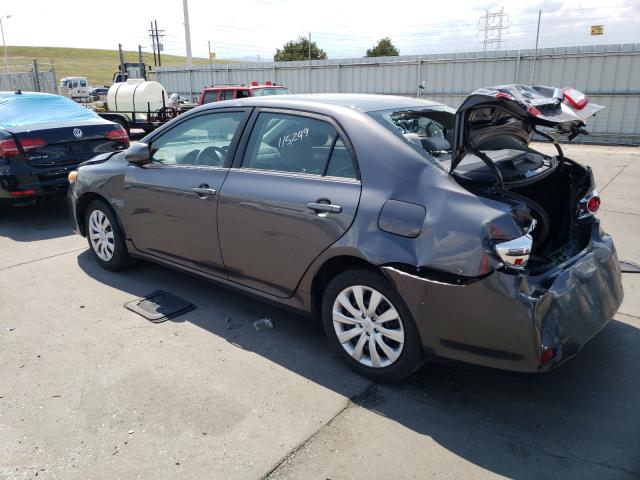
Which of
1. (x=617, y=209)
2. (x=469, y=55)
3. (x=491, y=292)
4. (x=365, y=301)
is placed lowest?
(x=617, y=209)

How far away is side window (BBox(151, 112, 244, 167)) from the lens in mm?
3930

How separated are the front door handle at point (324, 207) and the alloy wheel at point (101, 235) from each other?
8.06ft

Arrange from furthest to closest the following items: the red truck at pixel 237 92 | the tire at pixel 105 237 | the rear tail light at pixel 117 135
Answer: the red truck at pixel 237 92
the rear tail light at pixel 117 135
the tire at pixel 105 237

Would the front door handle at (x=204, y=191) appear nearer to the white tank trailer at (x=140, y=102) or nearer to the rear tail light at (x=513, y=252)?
the rear tail light at (x=513, y=252)

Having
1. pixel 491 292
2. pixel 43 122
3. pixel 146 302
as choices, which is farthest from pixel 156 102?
pixel 491 292

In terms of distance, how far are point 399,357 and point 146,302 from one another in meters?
2.34

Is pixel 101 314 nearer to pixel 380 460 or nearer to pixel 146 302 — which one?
pixel 146 302

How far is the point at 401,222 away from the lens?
286 centimetres

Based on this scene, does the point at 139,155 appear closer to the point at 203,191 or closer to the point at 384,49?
the point at 203,191

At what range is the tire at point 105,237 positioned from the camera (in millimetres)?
4812

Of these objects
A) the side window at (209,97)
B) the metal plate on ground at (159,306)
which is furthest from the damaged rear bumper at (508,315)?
the side window at (209,97)

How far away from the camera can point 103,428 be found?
2.80 meters

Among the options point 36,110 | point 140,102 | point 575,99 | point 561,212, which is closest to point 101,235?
point 36,110

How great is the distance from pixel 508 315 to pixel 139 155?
3179 millimetres
